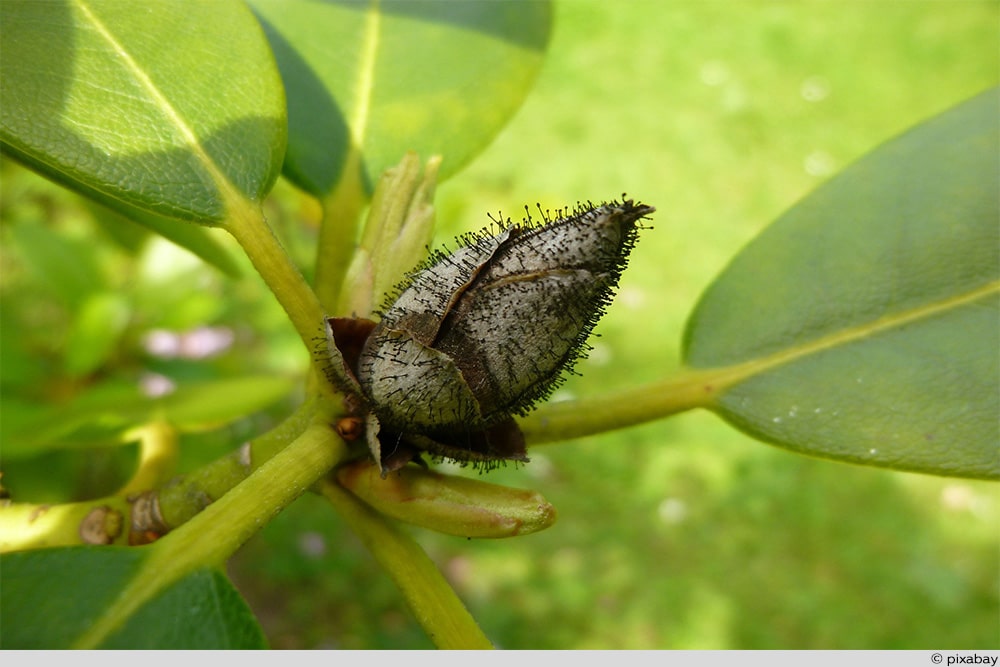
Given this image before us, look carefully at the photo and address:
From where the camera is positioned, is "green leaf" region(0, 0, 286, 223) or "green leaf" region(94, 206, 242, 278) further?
"green leaf" region(94, 206, 242, 278)

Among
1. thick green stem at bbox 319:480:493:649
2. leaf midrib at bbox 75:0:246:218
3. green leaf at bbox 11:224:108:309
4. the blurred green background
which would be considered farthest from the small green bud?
green leaf at bbox 11:224:108:309

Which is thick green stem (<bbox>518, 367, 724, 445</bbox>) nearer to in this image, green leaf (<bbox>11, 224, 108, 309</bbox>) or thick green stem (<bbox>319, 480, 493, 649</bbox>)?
thick green stem (<bbox>319, 480, 493, 649</bbox>)

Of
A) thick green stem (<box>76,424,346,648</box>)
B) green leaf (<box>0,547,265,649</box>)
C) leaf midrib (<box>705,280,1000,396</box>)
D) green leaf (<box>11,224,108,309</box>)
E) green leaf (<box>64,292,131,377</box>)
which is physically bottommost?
green leaf (<box>0,547,265,649</box>)

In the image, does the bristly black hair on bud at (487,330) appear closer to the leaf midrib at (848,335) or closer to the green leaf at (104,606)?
the green leaf at (104,606)

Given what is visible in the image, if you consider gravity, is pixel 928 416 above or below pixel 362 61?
below

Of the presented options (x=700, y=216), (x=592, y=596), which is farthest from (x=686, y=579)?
(x=700, y=216)

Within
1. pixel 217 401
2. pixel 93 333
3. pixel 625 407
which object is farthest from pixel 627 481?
pixel 625 407

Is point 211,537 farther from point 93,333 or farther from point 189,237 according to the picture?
point 93,333

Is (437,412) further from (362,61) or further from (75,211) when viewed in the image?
(75,211)
